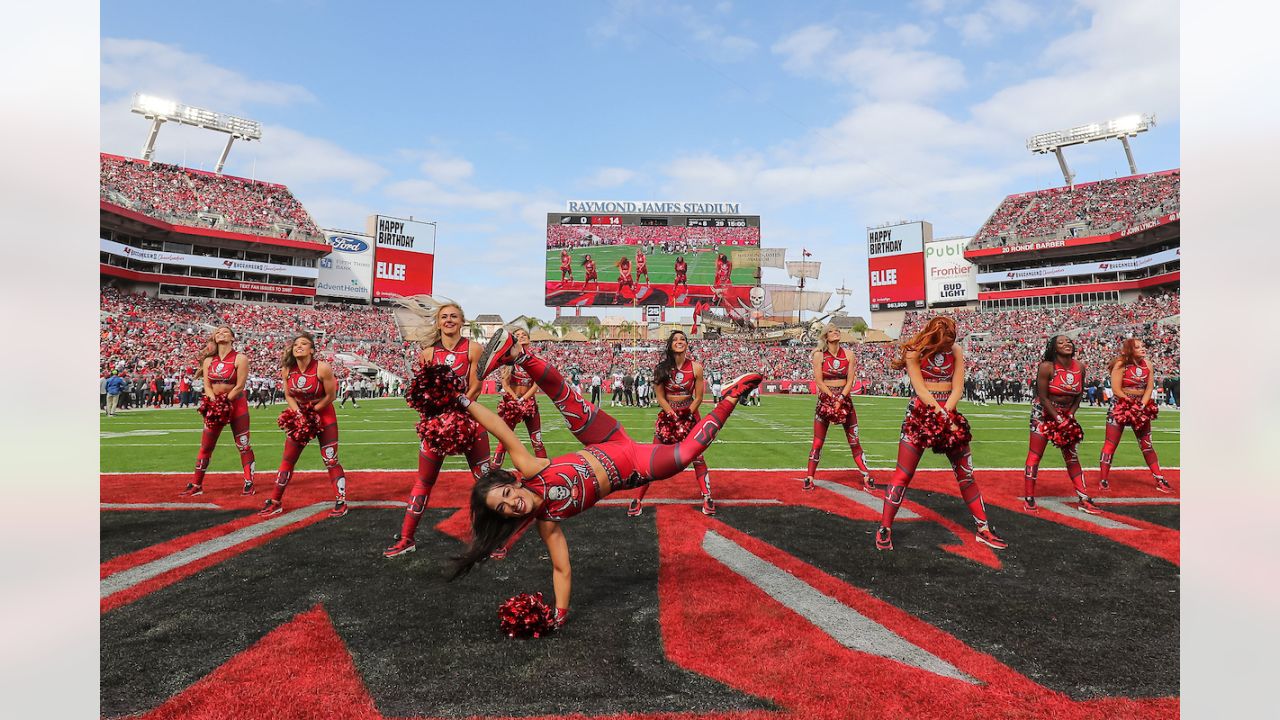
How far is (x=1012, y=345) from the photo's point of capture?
4897 centimetres

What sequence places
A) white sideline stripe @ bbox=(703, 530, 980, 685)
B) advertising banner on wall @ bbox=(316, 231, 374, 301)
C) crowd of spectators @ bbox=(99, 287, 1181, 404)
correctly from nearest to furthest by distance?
1. white sideline stripe @ bbox=(703, 530, 980, 685)
2. crowd of spectators @ bbox=(99, 287, 1181, 404)
3. advertising banner on wall @ bbox=(316, 231, 374, 301)

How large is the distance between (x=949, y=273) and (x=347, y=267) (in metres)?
64.2

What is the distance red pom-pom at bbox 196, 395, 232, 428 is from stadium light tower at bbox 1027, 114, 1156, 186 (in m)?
74.1

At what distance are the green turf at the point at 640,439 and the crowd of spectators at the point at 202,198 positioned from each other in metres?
37.1

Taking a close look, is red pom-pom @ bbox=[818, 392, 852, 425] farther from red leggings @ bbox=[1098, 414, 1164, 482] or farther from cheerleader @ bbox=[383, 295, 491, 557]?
cheerleader @ bbox=[383, 295, 491, 557]

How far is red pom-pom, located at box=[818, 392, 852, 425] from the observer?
8250 millimetres

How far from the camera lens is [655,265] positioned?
63031 millimetres

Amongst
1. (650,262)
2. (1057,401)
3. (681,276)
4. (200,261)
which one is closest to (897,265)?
(681,276)

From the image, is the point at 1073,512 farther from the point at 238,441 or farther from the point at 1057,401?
the point at 238,441

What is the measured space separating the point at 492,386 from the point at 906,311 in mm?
48942

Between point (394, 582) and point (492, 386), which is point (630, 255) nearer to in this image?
point (492, 386)

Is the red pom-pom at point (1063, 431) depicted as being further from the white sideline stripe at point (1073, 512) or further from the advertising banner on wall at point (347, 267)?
the advertising banner on wall at point (347, 267)

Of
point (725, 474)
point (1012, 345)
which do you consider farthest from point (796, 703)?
point (1012, 345)

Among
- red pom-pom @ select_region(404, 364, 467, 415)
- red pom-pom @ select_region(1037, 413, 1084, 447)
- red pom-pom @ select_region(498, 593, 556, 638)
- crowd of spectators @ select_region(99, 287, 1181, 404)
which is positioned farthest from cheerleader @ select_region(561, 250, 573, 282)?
red pom-pom @ select_region(498, 593, 556, 638)
